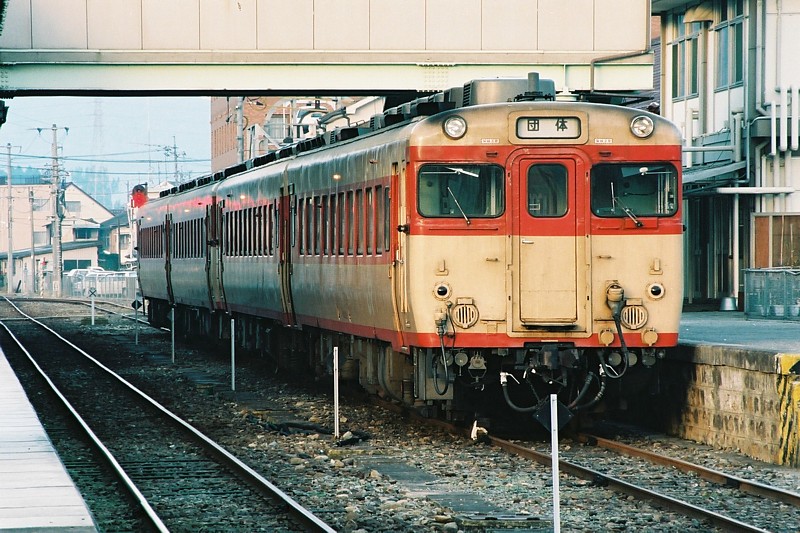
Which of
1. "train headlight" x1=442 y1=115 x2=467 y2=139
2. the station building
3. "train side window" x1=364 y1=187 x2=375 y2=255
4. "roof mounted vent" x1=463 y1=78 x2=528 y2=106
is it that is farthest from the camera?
the station building

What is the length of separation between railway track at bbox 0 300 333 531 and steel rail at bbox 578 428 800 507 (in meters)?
3.34

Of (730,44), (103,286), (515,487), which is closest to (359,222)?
(515,487)

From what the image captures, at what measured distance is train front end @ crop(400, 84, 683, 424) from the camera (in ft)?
46.2

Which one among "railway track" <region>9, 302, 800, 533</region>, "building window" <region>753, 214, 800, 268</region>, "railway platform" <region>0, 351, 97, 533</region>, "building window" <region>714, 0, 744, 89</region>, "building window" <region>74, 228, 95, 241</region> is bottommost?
"railway track" <region>9, 302, 800, 533</region>

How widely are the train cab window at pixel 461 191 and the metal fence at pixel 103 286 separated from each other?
60489mm

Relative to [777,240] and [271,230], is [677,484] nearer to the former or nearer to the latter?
[271,230]

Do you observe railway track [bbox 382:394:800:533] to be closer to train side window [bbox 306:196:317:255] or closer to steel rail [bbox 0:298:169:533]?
steel rail [bbox 0:298:169:533]

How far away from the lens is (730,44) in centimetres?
3022

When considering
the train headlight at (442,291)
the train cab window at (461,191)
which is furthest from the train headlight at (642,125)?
the train headlight at (442,291)

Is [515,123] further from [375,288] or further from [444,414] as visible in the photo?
[444,414]

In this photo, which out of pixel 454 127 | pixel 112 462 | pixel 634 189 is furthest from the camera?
pixel 634 189

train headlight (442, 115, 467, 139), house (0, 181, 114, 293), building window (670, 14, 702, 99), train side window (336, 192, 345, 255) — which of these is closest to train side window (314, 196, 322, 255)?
train side window (336, 192, 345, 255)

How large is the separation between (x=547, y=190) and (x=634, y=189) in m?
0.83

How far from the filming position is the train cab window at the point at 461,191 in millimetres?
14242
